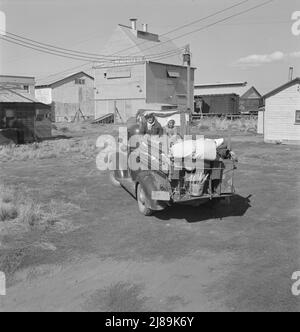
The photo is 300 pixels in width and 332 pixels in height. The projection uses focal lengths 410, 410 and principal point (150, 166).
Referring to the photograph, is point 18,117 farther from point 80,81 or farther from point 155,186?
point 80,81

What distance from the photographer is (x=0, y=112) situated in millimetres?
24016

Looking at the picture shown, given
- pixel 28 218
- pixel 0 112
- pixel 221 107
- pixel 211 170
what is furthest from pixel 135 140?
pixel 221 107

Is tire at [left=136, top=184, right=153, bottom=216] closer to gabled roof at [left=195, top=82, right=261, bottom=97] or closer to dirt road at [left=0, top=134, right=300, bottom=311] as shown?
dirt road at [left=0, top=134, right=300, bottom=311]

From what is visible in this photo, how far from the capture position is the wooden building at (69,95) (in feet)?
182

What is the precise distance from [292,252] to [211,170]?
6.99ft

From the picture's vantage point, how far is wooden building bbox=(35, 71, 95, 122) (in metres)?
55.5

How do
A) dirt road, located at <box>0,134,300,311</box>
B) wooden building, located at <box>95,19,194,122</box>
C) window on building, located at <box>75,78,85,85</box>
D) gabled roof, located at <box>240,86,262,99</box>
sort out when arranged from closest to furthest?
dirt road, located at <box>0,134,300,311</box>, wooden building, located at <box>95,19,194,122</box>, window on building, located at <box>75,78,85,85</box>, gabled roof, located at <box>240,86,262,99</box>

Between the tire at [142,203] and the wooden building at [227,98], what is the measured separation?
5070 cm

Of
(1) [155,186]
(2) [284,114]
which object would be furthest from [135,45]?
(1) [155,186]

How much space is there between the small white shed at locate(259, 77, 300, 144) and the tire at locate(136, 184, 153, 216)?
59.1 ft

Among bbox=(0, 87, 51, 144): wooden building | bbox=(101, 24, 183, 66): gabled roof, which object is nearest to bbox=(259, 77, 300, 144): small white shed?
bbox=(0, 87, 51, 144): wooden building

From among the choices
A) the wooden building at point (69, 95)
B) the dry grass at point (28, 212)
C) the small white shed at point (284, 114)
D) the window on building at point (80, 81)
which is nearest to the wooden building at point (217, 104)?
the wooden building at point (69, 95)

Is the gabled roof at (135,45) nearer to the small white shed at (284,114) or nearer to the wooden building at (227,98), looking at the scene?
the wooden building at (227,98)

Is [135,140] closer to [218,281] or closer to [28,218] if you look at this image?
[28,218]
